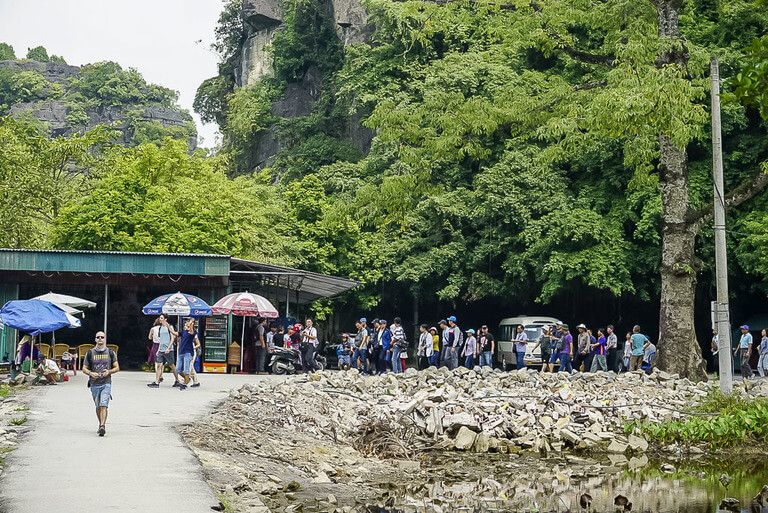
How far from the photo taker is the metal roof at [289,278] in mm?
33094

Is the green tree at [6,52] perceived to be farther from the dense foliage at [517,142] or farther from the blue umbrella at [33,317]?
the blue umbrella at [33,317]

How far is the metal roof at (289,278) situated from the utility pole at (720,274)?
14.5m

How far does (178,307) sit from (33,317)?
5465 mm

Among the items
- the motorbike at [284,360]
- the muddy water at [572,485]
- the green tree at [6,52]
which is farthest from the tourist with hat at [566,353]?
the green tree at [6,52]

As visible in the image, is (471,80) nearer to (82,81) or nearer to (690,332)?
(690,332)

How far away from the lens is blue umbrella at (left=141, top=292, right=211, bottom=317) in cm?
2891

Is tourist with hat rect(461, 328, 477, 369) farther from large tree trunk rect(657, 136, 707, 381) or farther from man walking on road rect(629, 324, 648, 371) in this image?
large tree trunk rect(657, 136, 707, 381)

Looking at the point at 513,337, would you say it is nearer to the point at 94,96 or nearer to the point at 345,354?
the point at 345,354

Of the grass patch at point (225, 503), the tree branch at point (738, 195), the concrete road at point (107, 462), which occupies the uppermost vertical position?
the tree branch at point (738, 195)

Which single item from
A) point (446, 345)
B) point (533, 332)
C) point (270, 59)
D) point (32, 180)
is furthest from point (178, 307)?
point (270, 59)

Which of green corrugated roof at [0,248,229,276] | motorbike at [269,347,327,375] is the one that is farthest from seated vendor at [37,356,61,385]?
motorbike at [269,347,327,375]

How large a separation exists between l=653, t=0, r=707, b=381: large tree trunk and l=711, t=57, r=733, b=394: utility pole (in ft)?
11.8

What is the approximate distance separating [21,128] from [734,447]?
42237mm

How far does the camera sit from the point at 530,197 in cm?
3966
